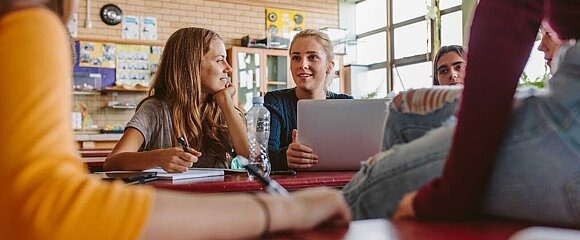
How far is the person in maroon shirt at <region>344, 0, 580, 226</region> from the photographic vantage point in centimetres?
70

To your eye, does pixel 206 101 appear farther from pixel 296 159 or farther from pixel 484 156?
pixel 484 156

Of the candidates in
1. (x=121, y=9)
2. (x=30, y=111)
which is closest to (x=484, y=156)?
(x=30, y=111)

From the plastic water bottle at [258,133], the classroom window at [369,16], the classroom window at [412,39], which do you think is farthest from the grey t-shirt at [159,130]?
the classroom window at [369,16]

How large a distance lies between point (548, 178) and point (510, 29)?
184 mm

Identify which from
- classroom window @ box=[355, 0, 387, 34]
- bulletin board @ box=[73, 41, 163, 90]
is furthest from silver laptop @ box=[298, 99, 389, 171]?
classroom window @ box=[355, 0, 387, 34]

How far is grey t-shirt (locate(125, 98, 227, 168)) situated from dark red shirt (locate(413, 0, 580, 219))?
5.79 feet

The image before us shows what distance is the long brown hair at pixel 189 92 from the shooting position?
2.43 meters

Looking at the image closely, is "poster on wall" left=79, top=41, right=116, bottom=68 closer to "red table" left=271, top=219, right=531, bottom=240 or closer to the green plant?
the green plant

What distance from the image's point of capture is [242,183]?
5.36 feet

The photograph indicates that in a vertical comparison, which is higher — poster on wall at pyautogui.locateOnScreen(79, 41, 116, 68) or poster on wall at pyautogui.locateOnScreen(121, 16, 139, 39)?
poster on wall at pyautogui.locateOnScreen(121, 16, 139, 39)

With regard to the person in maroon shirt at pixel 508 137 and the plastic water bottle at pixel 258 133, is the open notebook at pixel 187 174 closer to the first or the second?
the plastic water bottle at pixel 258 133

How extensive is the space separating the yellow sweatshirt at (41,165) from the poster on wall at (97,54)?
672 cm

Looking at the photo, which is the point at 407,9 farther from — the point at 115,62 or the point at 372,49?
the point at 115,62

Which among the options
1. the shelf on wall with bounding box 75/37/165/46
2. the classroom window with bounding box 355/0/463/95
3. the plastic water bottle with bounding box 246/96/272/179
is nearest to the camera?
the plastic water bottle with bounding box 246/96/272/179
